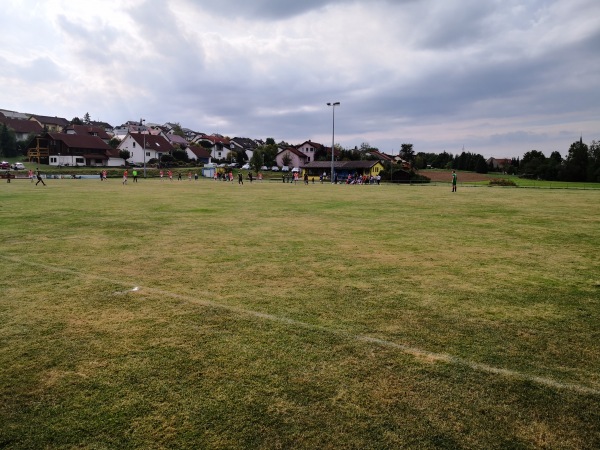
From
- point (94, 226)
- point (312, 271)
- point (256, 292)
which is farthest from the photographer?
point (94, 226)

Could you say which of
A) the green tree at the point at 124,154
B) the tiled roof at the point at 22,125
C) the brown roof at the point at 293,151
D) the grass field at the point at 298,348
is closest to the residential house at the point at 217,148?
the brown roof at the point at 293,151

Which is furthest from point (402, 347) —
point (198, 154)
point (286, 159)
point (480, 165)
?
point (480, 165)

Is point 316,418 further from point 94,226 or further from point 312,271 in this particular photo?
point 94,226

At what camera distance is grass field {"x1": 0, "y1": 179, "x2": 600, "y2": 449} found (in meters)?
3.28

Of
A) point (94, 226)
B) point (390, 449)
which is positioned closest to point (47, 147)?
point (94, 226)

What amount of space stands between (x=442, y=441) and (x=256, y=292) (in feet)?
13.4

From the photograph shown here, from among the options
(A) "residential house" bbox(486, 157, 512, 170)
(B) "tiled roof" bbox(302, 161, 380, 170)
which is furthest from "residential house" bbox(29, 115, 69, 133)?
(A) "residential house" bbox(486, 157, 512, 170)

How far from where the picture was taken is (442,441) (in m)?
3.12

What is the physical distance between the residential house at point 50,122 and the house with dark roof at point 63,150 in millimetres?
45380

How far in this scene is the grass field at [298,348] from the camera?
10.8 ft

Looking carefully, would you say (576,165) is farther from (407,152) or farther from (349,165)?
(407,152)

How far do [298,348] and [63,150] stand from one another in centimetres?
10333

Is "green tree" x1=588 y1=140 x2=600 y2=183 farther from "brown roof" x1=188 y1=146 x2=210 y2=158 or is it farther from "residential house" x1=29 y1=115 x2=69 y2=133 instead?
"residential house" x1=29 y1=115 x2=69 y2=133

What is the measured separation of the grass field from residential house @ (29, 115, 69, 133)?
148m
